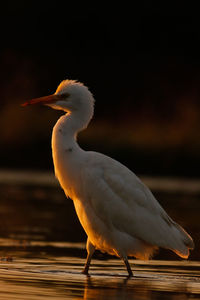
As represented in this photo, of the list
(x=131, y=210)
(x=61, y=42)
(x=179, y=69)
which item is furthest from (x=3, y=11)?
(x=131, y=210)

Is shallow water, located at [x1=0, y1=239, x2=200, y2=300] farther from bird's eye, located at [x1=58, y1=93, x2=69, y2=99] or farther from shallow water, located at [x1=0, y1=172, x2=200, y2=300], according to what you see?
bird's eye, located at [x1=58, y1=93, x2=69, y2=99]

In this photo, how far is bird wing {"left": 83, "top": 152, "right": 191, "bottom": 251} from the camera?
497 inches

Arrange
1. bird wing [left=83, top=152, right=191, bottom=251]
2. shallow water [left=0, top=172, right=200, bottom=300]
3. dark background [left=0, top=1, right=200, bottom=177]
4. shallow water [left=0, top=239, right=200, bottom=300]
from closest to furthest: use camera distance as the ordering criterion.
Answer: shallow water [left=0, top=239, right=200, bottom=300] < shallow water [left=0, top=172, right=200, bottom=300] < bird wing [left=83, top=152, right=191, bottom=251] < dark background [left=0, top=1, right=200, bottom=177]

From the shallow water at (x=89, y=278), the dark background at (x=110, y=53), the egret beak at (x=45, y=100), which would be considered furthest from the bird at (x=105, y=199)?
the dark background at (x=110, y=53)

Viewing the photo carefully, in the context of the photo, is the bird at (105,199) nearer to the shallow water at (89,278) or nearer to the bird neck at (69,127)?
the bird neck at (69,127)

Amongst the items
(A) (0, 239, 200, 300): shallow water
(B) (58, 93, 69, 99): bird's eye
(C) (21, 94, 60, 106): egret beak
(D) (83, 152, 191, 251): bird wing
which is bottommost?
(A) (0, 239, 200, 300): shallow water

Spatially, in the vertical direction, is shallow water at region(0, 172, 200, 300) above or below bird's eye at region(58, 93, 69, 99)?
below

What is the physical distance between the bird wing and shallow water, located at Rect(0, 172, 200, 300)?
40cm

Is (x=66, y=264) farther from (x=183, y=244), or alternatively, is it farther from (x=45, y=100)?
(x=45, y=100)

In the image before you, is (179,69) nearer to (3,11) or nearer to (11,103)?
(3,11)

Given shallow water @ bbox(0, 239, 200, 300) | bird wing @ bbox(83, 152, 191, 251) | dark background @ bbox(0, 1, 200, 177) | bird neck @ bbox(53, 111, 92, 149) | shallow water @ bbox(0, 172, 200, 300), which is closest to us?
shallow water @ bbox(0, 239, 200, 300)

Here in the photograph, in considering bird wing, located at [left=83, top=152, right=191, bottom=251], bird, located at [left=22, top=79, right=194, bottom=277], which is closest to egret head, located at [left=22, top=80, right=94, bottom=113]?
bird, located at [left=22, top=79, right=194, bottom=277]

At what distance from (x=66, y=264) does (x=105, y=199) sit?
3.10 ft

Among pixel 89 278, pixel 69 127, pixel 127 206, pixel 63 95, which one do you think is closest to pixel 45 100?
pixel 63 95
